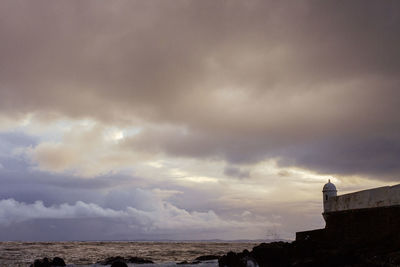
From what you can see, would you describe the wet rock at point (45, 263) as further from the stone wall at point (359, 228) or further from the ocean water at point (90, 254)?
the stone wall at point (359, 228)

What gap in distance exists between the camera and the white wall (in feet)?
62.8

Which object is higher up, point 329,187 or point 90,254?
point 329,187

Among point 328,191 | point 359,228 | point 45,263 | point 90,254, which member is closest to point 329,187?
point 328,191

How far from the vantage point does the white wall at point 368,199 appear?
62.8 ft

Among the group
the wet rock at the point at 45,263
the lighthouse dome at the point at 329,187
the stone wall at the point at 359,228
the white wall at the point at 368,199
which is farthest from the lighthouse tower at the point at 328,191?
the wet rock at the point at 45,263

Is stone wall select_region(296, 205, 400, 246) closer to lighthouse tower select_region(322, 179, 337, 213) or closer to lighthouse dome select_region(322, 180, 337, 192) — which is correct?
lighthouse tower select_region(322, 179, 337, 213)

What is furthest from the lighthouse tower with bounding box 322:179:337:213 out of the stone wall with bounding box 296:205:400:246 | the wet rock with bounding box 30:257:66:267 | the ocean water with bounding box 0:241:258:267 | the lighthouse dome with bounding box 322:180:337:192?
the wet rock with bounding box 30:257:66:267

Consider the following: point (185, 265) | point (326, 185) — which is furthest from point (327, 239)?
point (185, 265)

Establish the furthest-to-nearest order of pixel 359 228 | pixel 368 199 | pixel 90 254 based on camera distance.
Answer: pixel 90 254 → pixel 359 228 → pixel 368 199

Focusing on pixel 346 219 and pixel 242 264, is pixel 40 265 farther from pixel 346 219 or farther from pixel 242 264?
pixel 346 219

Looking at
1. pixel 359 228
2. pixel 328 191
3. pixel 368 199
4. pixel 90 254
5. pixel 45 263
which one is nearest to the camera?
pixel 368 199

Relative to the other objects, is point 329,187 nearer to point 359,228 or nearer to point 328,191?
point 328,191

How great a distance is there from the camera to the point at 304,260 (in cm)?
1869

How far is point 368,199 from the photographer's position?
21.1 metres
